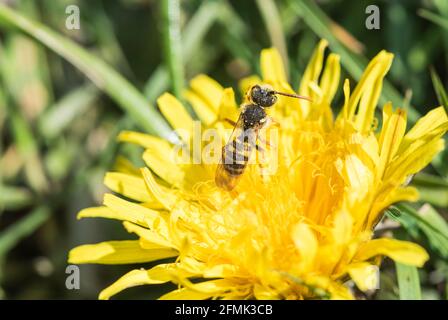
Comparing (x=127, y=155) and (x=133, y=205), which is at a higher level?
(x=127, y=155)

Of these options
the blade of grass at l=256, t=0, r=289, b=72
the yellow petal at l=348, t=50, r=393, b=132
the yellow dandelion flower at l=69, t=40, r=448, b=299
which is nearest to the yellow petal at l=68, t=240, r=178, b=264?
the yellow dandelion flower at l=69, t=40, r=448, b=299

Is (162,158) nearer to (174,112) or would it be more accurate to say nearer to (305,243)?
(174,112)

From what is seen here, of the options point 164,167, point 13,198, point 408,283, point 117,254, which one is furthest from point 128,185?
point 408,283

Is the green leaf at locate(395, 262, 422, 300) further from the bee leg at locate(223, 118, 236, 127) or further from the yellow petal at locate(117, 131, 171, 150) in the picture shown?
the yellow petal at locate(117, 131, 171, 150)

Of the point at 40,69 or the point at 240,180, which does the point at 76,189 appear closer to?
the point at 40,69

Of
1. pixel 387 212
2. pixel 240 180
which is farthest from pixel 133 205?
pixel 387 212

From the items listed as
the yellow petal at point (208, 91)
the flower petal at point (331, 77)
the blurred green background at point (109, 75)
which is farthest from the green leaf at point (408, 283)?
the yellow petal at point (208, 91)
